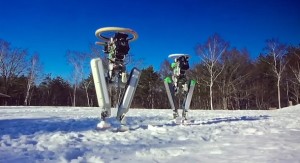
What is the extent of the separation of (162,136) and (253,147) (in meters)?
2.33

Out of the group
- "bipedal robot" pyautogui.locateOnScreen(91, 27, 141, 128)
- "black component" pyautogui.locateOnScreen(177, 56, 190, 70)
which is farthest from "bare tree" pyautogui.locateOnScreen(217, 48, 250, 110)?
"bipedal robot" pyautogui.locateOnScreen(91, 27, 141, 128)

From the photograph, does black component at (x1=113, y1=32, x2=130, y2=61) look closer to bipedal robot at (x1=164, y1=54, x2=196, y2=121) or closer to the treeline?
bipedal robot at (x1=164, y1=54, x2=196, y2=121)

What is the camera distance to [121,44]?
28.5 ft

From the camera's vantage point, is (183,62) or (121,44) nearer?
(121,44)

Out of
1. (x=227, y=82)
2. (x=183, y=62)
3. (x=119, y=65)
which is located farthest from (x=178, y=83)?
(x=227, y=82)

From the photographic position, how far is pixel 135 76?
356 inches

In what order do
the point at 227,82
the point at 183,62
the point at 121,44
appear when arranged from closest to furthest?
the point at 121,44
the point at 183,62
the point at 227,82

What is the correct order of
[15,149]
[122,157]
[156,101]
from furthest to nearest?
[156,101] < [15,149] < [122,157]

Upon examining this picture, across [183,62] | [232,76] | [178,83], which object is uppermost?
[232,76]

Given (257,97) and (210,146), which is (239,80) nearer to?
(257,97)

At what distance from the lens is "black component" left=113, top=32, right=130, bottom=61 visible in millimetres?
8664

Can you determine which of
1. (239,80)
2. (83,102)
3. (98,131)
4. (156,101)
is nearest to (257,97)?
(239,80)

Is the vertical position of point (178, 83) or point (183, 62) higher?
point (183, 62)

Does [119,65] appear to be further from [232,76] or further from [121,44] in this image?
[232,76]
